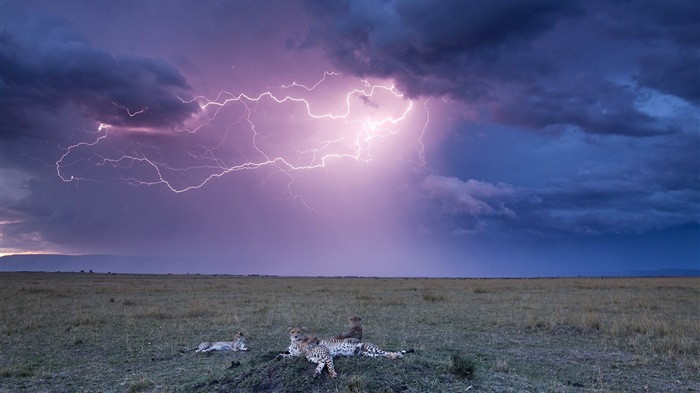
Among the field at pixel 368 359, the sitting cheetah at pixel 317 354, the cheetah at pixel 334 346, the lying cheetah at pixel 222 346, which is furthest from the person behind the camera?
the lying cheetah at pixel 222 346

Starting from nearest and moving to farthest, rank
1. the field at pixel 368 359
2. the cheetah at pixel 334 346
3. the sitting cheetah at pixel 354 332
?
the field at pixel 368 359 < the cheetah at pixel 334 346 < the sitting cheetah at pixel 354 332

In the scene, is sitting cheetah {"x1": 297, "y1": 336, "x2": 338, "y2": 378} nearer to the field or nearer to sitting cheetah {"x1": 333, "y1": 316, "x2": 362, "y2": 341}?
the field

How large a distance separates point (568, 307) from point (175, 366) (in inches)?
788

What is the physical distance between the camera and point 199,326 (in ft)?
58.5

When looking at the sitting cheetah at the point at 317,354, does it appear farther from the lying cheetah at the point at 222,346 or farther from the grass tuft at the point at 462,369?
the lying cheetah at the point at 222,346

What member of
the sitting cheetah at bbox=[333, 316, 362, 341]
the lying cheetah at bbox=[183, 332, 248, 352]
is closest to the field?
the lying cheetah at bbox=[183, 332, 248, 352]

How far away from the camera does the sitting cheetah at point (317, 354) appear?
836 cm

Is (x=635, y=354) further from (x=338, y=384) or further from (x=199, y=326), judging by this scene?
(x=199, y=326)

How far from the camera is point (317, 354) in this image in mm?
8766

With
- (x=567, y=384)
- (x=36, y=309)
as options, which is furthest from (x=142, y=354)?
(x=36, y=309)

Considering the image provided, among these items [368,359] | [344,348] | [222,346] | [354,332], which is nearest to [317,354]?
[368,359]

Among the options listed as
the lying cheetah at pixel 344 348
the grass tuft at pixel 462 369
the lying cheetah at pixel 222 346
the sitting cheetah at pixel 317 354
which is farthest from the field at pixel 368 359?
the lying cheetah at pixel 344 348

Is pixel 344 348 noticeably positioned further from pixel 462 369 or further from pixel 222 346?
pixel 222 346

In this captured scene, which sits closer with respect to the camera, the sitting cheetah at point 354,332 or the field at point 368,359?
the field at point 368,359
